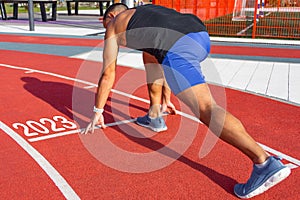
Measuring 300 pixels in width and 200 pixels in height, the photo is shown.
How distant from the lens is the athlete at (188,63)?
3.13 metres

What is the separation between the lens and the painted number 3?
4.89 metres

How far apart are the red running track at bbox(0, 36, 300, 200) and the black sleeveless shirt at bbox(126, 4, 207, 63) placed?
4.18 feet

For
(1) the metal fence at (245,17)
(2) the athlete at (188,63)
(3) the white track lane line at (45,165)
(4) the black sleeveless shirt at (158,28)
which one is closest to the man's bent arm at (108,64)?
(2) the athlete at (188,63)

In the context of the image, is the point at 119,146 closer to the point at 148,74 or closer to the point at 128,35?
the point at 148,74

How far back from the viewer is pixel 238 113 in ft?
18.7

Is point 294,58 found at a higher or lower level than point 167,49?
lower

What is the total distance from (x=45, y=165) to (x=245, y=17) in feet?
63.4

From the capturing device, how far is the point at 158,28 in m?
3.35

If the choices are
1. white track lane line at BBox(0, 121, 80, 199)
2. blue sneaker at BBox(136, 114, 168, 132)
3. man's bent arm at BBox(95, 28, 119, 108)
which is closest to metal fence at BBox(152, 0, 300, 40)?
blue sneaker at BBox(136, 114, 168, 132)

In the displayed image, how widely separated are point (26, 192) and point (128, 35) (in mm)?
1817

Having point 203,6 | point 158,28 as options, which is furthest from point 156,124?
point 203,6

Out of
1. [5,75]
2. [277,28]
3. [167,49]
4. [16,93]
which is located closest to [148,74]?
[167,49]

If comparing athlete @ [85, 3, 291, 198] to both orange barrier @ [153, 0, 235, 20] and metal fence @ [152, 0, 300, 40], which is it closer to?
metal fence @ [152, 0, 300, 40]

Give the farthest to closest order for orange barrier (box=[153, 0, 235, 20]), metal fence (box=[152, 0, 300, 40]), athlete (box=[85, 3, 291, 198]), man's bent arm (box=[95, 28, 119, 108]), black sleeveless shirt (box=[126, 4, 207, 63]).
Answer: orange barrier (box=[153, 0, 235, 20]) → metal fence (box=[152, 0, 300, 40]) → man's bent arm (box=[95, 28, 119, 108]) → black sleeveless shirt (box=[126, 4, 207, 63]) → athlete (box=[85, 3, 291, 198])
